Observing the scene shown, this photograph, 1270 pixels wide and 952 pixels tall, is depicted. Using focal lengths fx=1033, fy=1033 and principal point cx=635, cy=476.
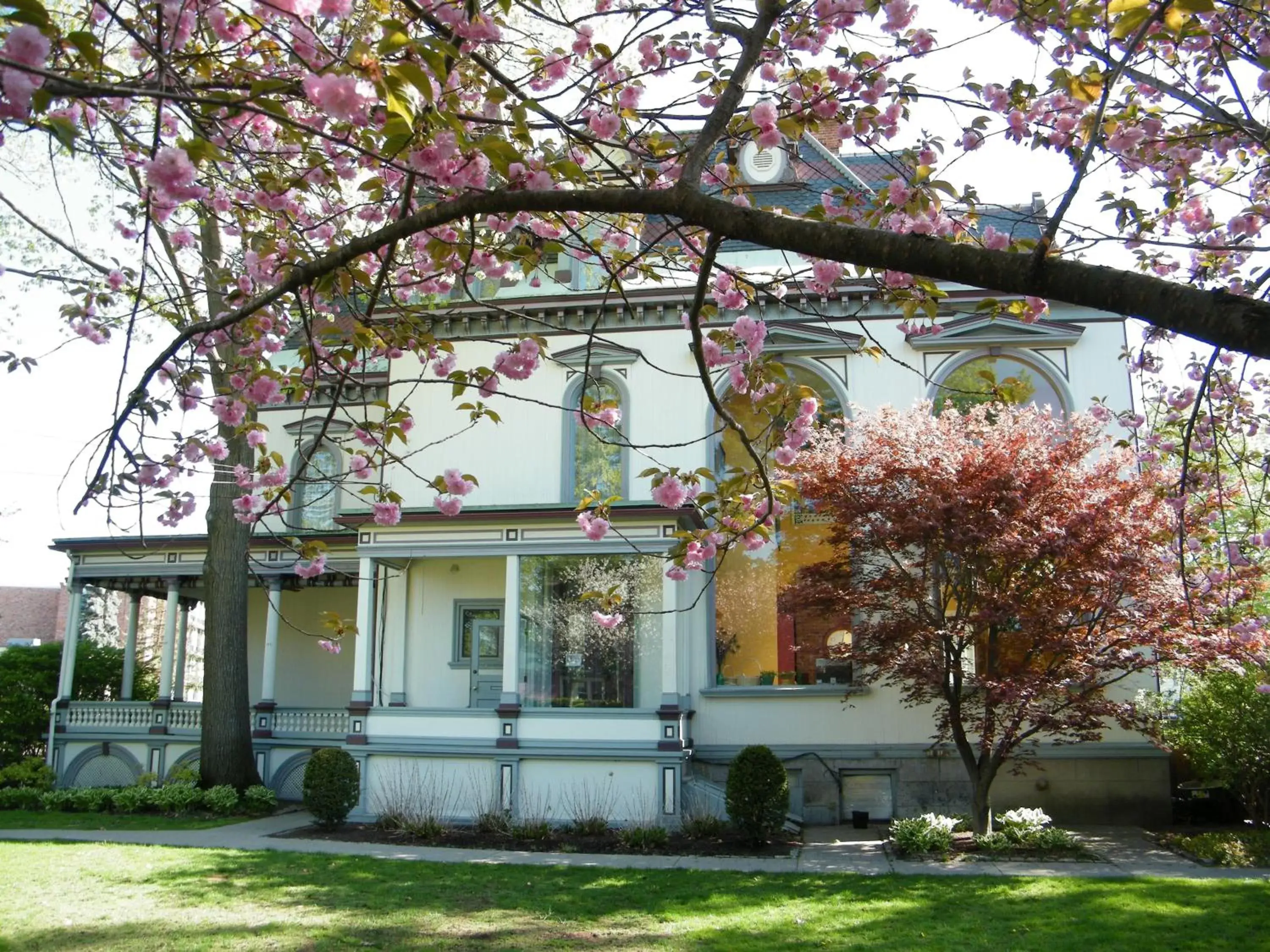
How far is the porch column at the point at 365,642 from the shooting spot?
1530cm

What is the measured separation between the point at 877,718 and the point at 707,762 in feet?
8.30

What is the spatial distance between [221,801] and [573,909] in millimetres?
8316

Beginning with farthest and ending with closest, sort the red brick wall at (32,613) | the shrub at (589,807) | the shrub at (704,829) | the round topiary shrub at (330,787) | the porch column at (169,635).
→ the red brick wall at (32,613), the porch column at (169,635), the round topiary shrub at (330,787), the shrub at (589,807), the shrub at (704,829)

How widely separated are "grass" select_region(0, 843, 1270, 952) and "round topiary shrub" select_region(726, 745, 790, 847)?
65.4 inches

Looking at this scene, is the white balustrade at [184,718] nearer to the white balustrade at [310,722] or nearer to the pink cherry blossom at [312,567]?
the white balustrade at [310,722]

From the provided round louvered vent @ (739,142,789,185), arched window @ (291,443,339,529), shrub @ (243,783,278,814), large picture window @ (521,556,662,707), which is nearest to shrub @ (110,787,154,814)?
shrub @ (243,783,278,814)

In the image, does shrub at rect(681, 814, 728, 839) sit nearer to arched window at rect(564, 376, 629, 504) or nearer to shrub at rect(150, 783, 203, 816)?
arched window at rect(564, 376, 629, 504)

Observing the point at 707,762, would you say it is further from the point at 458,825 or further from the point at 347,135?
the point at 347,135

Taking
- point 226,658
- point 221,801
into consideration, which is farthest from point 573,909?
point 226,658

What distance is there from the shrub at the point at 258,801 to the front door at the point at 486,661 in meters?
3.24

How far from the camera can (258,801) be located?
15.4 m

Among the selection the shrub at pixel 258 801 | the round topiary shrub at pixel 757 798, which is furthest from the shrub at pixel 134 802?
the round topiary shrub at pixel 757 798

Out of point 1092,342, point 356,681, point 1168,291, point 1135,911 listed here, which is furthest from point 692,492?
point 1092,342

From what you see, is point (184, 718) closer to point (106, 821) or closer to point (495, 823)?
point (106, 821)
